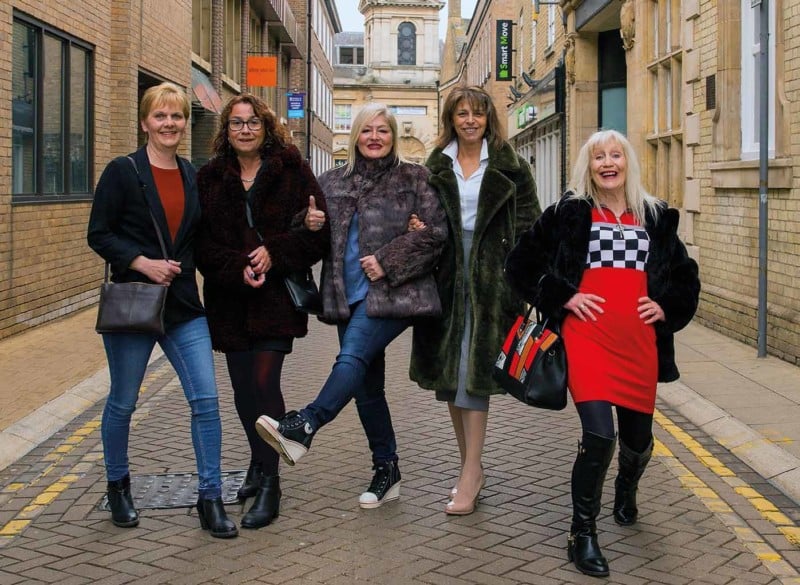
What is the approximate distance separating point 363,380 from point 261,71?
24.4 meters

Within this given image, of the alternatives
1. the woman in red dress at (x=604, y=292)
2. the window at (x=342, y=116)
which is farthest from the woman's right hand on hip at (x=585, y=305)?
the window at (x=342, y=116)

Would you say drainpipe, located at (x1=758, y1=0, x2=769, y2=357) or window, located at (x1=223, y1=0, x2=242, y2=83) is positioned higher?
window, located at (x1=223, y1=0, x2=242, y2=83)

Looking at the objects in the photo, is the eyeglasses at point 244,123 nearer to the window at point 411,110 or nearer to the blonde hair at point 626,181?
the blonde hair at point 626,181

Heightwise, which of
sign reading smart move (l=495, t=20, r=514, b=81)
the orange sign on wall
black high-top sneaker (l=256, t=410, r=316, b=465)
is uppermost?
sign reading smart move (l=495, t=20, r=514, b=81)

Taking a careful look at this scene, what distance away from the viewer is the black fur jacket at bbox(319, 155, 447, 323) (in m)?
4.97

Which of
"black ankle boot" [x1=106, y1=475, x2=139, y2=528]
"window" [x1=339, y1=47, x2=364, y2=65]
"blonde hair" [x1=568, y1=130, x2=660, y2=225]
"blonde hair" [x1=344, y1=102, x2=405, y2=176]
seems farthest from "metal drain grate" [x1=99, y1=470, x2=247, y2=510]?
"window" [x1=339, y1=47, x2=364, y2=65]

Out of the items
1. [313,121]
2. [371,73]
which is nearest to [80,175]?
[313,121]

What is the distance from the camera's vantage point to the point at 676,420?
7.68 m

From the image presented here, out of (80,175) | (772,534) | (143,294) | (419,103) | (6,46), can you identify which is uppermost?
(419,103)

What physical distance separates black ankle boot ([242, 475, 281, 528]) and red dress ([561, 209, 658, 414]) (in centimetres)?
147

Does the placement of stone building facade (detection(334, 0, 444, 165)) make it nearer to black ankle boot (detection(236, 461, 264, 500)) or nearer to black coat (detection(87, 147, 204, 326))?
black ankle boot (detection(236, 461, 264, 500))

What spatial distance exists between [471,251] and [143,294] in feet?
4.94

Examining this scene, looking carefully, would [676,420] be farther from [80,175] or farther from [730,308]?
[80,175]

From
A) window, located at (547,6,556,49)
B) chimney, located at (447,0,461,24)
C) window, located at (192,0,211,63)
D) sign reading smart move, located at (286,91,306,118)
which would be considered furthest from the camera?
chimney, located at (447,0,461,24)
